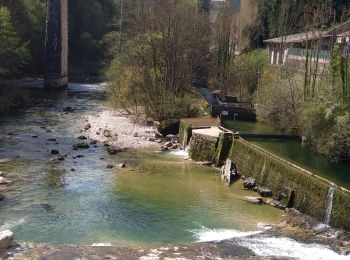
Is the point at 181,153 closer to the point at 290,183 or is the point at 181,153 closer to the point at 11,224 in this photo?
the point at 290,183

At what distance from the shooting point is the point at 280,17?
180 feet

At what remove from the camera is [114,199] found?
24.4m

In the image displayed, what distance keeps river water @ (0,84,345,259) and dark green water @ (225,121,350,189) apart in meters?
3.59

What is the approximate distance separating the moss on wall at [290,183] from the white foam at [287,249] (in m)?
2.42

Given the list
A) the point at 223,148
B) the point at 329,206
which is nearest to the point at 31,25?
the point at 223,148

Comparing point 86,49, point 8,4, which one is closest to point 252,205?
point 8,4

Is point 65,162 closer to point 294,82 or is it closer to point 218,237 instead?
point 218,237

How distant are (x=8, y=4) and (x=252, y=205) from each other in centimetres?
4686

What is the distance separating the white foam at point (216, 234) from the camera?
2022 centimetres

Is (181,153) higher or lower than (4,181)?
higher

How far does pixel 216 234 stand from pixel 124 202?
17.3 ft

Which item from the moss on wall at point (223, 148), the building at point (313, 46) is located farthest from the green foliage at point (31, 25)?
the moss on wall at point (223, 148)

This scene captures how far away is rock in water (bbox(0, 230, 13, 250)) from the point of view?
17906 mm

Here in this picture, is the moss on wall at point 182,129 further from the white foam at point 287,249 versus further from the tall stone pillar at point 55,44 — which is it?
the tall stone pillar at point 55,44
